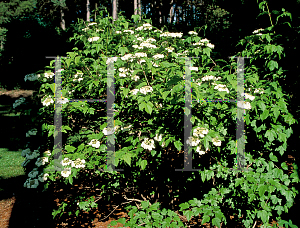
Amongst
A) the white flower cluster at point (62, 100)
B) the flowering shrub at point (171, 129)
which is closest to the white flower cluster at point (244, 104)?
the flowering shrub at point (171, 129)

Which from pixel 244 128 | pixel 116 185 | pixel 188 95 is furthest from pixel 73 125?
pixel 244 128

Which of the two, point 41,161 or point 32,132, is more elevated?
point 32,132

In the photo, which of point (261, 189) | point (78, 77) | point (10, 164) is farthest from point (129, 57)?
point (10, 164)

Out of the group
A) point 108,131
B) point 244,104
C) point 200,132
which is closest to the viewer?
point 200,132

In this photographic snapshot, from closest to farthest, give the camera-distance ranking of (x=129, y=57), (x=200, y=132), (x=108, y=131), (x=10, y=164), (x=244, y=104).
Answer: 1. (x=200, y=132)
2. (x=244, y=104)
3. (x=108, y=131)
4. (x=129, y=57)
5. (x=10, y=164)

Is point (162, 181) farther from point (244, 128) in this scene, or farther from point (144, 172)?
point (244, 128)

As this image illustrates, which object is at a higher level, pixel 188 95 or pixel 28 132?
pixel 188 95

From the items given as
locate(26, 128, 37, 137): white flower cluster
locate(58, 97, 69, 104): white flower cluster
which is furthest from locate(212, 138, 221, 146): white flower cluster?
locate(26, 128, 37, 137): white flower cluster

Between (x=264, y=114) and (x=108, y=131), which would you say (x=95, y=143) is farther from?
(x=264, y=114)

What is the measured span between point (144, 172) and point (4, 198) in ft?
10.5

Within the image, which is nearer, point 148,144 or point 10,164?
point 148,144

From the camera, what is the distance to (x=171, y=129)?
7.45ft

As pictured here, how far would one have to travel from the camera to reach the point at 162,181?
317 centimetres

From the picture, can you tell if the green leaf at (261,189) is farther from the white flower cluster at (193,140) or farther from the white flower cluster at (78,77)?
the white flower cluster at (78,77)
